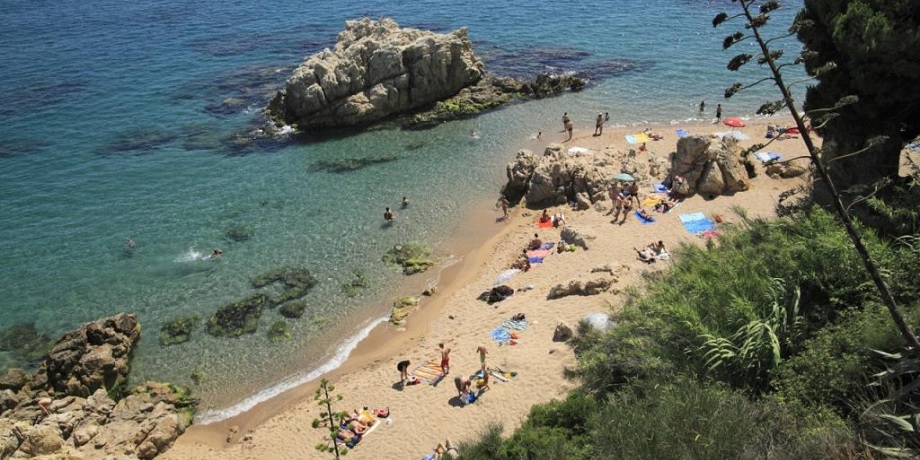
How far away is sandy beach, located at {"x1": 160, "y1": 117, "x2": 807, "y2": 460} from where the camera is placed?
18.0m

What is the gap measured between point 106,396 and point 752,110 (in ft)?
131

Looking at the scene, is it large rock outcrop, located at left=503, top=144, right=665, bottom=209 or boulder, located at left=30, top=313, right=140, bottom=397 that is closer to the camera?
boulder, located at left=30, top=313, right=140, bottom=397

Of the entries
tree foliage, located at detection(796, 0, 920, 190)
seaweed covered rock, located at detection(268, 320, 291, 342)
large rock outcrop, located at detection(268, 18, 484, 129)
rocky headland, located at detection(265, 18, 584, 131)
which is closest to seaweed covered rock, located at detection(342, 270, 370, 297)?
seaweed covered rock, located at detection(268, 320, 291, 342)

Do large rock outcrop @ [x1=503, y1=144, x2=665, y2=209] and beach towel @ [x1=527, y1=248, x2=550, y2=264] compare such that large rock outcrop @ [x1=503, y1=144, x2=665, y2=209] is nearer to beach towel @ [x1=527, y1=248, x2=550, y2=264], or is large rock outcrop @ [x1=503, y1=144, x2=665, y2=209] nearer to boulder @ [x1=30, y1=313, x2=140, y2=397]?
beach towel @ [x1=527, y1=248, x2=550, y2=264]

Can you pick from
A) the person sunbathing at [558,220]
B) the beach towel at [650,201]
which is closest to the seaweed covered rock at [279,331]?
the person sunbathing at [558,220]

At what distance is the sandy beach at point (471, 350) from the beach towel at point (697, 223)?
42cm

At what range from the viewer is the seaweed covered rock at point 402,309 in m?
23.8

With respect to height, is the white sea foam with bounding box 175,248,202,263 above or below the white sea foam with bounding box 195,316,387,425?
above

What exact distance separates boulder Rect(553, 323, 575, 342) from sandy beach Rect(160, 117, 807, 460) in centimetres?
30

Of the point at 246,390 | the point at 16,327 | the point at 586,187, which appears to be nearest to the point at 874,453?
the point at 246,390

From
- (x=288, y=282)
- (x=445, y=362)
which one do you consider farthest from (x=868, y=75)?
(x=288, y=282)

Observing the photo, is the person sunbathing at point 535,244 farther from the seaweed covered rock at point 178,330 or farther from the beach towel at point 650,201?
the seaweed covered rock at point 178,330

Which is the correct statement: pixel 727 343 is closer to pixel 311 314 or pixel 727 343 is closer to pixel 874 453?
pixel 874 453

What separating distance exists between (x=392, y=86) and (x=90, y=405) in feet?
87.0
